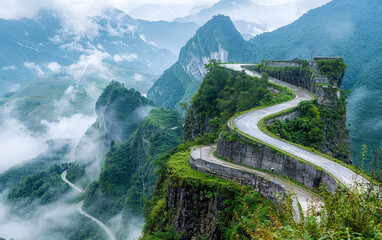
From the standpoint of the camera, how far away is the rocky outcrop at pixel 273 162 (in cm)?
1731

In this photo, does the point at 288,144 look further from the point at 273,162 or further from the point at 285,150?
the point at 273,162

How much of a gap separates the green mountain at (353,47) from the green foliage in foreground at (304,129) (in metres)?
39.3

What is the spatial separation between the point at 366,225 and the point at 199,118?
3723 cm

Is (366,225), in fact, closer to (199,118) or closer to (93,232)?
(199,118)

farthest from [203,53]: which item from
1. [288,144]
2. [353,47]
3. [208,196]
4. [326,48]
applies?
[208,196]

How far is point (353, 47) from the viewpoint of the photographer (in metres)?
130

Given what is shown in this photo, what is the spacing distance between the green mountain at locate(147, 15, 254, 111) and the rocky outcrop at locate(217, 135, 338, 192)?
133029 millimetres

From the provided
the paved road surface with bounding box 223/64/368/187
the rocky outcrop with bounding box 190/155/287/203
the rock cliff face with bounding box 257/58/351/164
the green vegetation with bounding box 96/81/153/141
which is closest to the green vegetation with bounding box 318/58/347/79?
the rock cliff face with bounding box 257/58/351/164

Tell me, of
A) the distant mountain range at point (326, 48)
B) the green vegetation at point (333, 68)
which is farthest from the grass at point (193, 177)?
the distant mountain range at point (326, 48)

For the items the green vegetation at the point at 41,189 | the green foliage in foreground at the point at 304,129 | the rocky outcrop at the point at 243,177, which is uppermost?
the green foliage in foreground at the point at 304,129

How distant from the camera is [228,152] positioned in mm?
23375

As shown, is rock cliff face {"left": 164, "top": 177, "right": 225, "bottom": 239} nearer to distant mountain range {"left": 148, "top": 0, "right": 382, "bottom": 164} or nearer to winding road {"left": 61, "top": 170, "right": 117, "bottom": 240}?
winding road {"left": 61, "top": 170, "right": 117, "bottom": 240}

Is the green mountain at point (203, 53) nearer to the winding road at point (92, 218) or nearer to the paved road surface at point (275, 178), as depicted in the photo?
the winding road at point (92, 218)

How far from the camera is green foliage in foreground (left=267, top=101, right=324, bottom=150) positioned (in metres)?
26.3
